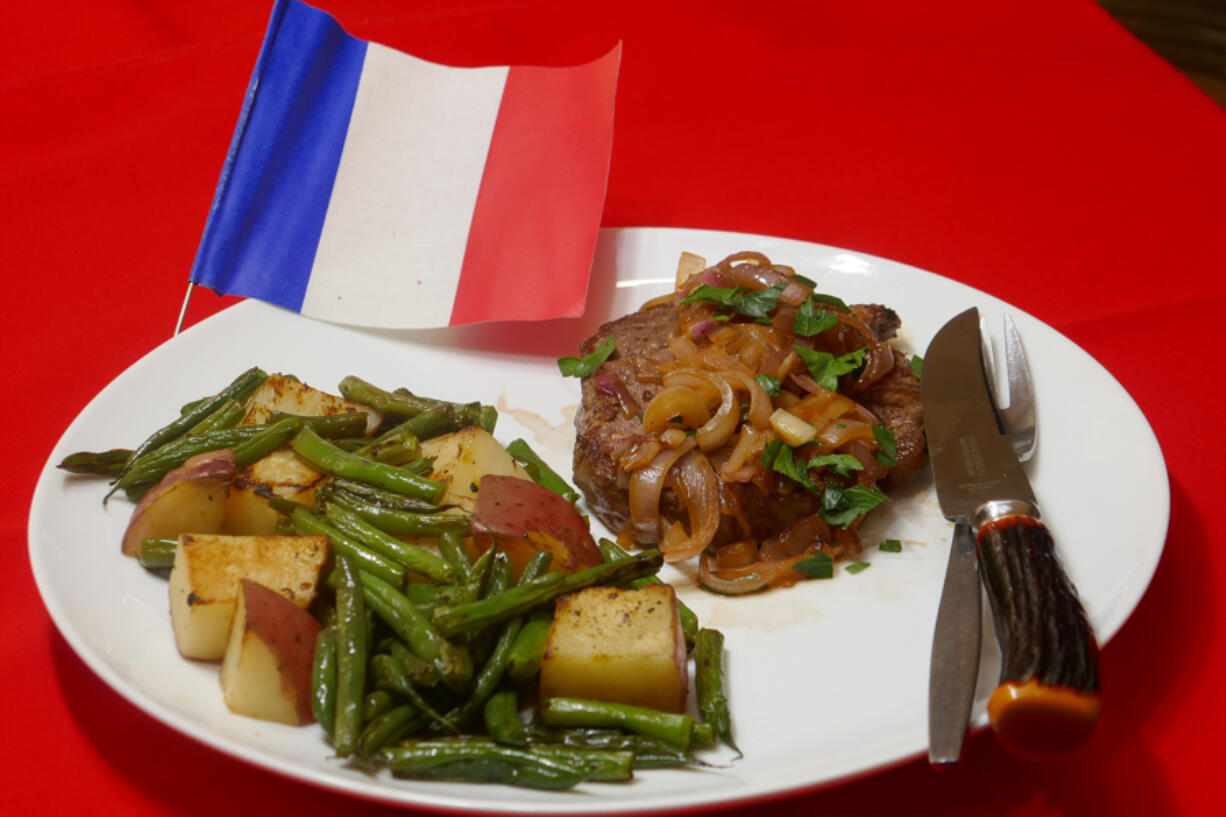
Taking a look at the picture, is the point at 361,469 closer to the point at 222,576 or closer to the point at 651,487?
the point at 222,576

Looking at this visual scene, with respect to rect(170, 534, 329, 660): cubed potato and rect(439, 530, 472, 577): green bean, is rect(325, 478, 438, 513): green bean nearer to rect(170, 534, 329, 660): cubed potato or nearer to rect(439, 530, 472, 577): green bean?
rect(439, 530, 472, 577): green bean

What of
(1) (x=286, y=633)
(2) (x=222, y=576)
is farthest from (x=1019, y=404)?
(2) (x=222, y=576)

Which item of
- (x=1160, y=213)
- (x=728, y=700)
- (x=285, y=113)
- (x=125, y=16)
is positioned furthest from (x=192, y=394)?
(x=1160, y=213)

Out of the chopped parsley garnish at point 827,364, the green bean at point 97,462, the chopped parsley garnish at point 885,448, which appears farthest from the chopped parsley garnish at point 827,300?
the green bean at point 97,462

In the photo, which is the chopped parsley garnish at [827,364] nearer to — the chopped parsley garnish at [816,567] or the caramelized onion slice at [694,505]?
the caramelized onion slice at [694,505]

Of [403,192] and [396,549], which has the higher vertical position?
[403,192]

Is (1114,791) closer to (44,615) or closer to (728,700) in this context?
(728,700)
